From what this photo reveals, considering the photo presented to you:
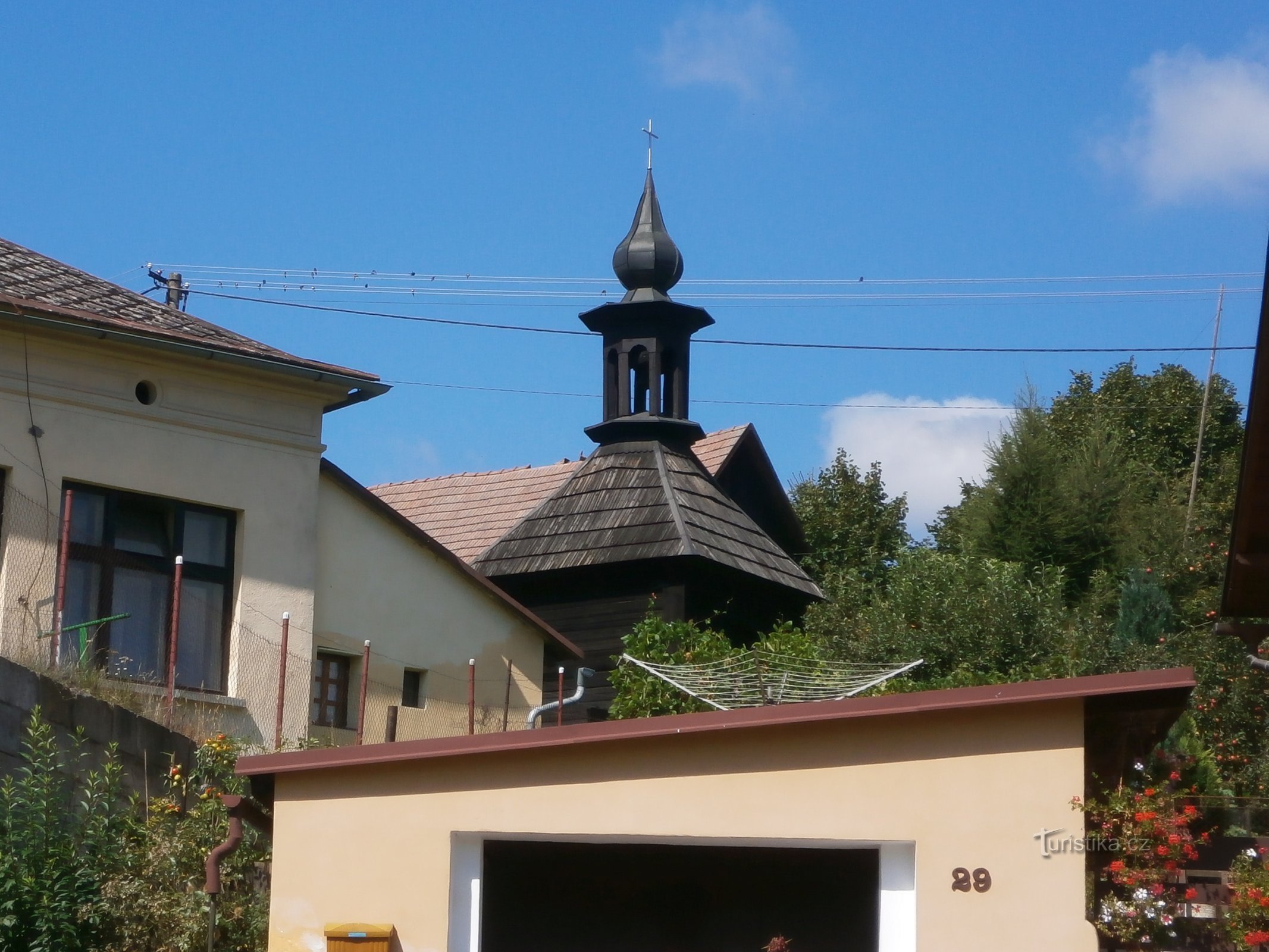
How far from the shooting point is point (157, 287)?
34281mm

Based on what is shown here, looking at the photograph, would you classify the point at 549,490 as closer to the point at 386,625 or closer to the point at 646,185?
the point at 646,185

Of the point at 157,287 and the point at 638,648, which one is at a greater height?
the point at 157,287

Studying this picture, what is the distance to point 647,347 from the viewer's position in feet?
85.9

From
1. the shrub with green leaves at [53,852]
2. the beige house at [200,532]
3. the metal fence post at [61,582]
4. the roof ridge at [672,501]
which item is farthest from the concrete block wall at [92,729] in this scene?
the roof ridge at [672,501]

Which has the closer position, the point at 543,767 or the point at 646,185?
the point at 543,767

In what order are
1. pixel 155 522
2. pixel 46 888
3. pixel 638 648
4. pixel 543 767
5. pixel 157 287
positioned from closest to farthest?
pixel 543 767 → pixel 46 888 → pixel 155 522 → pixel 638 648 → pixel 157 287

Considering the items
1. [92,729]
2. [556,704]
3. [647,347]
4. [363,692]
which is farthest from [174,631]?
[647,347]

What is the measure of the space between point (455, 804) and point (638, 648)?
1240cm

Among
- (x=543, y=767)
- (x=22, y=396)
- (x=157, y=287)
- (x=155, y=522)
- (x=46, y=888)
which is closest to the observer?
(x=543, y=767)

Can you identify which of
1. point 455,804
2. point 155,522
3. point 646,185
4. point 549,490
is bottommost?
point 455,804

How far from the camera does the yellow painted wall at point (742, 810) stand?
314 inches

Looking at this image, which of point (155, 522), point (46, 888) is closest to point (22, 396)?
point (155, 522)

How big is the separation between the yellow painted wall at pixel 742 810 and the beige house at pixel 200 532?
15.8 feet

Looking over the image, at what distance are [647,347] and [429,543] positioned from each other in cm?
857
